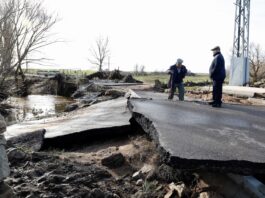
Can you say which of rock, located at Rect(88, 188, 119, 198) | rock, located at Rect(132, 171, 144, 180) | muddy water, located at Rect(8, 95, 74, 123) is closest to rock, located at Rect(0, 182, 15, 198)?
rock, located at Rect(88, 188, 119, 198)

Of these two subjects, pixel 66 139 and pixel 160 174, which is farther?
pixel 66 139

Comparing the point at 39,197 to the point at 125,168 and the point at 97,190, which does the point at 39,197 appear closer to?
the point at 97,190

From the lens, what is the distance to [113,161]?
736cm

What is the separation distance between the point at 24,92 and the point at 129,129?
103ft

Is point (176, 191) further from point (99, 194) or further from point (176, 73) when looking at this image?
point (176, 73)

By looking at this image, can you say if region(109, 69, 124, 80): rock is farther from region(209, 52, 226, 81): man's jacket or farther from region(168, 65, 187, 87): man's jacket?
region(209, 52, 226, 81): man's jacket

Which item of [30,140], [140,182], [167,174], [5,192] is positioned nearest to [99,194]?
[140,182]

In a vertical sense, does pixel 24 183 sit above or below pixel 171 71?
below

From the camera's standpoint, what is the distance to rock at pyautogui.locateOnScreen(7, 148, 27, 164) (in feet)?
23.2

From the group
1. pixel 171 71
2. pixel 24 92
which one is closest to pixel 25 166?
pixel 171 71

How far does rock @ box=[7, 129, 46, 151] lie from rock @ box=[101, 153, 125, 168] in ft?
8.43

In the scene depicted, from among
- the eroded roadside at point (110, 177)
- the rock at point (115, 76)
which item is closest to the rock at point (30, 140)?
the eroded roadside at point (110, 177)

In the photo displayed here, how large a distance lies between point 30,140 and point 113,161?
329 cm

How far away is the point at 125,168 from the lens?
729cm
